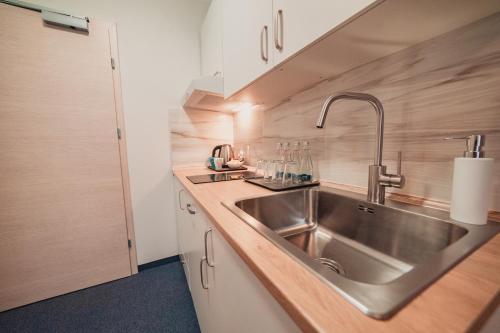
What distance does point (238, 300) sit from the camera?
489 millimetres

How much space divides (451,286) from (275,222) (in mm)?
584

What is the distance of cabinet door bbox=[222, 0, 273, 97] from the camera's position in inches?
32.8

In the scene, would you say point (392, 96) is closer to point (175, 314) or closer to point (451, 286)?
point (451, 286)

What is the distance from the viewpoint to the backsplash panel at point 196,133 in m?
1.85

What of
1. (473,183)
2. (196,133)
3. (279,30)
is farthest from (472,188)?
(196,133)

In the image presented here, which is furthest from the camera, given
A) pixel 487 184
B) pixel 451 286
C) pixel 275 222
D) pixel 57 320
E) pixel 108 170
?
pixel 108 170

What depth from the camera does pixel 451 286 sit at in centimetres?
30

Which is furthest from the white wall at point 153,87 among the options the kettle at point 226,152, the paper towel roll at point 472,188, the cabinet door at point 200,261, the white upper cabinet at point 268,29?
the paper towel roll at point 472,188

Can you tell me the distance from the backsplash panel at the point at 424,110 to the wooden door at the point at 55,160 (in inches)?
63.4

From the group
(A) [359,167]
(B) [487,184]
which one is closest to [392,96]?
(A) [359,167]

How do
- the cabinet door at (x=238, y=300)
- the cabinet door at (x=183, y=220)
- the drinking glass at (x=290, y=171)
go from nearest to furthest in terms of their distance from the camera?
the cabinet door at (x=238, y=300), the drinking glass at (x=290, y=171), the cabinet door at (x=183, y=220)

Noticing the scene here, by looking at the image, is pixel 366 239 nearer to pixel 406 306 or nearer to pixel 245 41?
pixel 406 306

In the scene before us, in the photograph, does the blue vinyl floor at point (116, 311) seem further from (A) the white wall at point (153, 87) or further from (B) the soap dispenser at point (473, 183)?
(B) the soap dispenser at point (473, 183)

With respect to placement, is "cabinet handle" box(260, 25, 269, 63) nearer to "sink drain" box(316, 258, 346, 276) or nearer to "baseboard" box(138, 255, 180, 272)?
"sink drain" box(316, 258, 346, 276)
